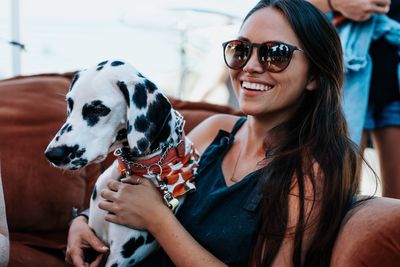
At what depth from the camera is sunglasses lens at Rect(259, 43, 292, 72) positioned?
1.89 m

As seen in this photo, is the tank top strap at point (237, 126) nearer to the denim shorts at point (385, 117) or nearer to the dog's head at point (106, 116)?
the dog's head at point (106, 116)

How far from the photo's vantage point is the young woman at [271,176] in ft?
5.76

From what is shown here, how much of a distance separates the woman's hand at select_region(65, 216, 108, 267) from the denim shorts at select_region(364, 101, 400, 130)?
4.42 ft

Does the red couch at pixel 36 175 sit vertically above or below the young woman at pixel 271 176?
below

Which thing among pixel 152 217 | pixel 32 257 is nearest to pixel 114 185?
pixel 152 217

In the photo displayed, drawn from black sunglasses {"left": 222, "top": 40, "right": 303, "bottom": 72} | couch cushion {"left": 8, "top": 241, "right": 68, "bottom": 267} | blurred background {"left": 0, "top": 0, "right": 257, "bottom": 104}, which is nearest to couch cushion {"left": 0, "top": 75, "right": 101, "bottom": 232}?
couch cushion {"left": 8, "top": 241, "right": 68, "bottom": 267}

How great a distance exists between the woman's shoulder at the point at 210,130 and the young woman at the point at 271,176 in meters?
0.19

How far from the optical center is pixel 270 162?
1883 millimetres

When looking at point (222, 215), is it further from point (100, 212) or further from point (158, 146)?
point (100, 212)

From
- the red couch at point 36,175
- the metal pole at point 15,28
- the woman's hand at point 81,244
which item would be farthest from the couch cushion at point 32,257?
the metal pole at point 15,28

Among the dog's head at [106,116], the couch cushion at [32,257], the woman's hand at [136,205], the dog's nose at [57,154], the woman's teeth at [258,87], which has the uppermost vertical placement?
the woman's teeth at [258,87]

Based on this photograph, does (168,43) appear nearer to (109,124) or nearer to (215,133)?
(215,133)

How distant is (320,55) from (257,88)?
0.23 metres

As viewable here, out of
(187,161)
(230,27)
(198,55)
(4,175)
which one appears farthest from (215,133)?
(198,55)
